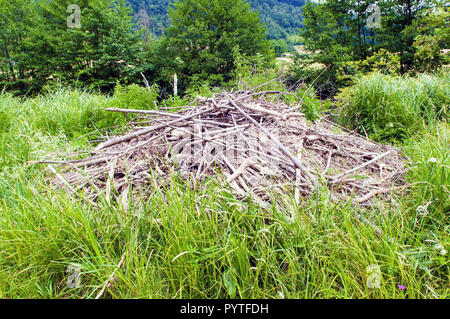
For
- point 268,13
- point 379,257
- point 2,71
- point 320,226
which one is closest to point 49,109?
point 320,226

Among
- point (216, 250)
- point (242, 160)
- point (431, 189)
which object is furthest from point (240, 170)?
point (431, 189)

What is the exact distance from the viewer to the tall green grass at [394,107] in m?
3.87

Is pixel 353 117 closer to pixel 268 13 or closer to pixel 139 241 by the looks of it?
pixel 139 241

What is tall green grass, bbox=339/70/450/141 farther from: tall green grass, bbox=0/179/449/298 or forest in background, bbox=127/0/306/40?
forest in background, bbox=127/0/306/40

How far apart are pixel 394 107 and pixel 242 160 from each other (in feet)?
10.8

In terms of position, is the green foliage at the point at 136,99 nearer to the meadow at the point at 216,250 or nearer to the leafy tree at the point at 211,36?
the meadow at the point at 216,250

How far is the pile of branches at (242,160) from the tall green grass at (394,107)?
56.0 inches

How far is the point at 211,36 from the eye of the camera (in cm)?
1797

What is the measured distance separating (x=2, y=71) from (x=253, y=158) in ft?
62.8

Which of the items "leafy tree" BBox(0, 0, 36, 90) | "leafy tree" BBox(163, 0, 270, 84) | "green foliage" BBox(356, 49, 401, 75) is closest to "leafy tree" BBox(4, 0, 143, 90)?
"leafy tree" BBox(0, 0, 36, 90)

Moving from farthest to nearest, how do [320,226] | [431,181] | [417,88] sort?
[417,88] < [431,181] < [320,226]

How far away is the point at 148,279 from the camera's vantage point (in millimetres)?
1259

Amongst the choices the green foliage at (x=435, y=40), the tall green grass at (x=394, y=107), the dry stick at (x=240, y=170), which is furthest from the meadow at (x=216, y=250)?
the green foliage at (x=435, y=40)

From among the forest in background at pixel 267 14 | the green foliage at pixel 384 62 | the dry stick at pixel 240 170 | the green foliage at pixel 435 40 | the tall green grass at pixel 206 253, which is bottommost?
the tall green grass at pixel 206 253
